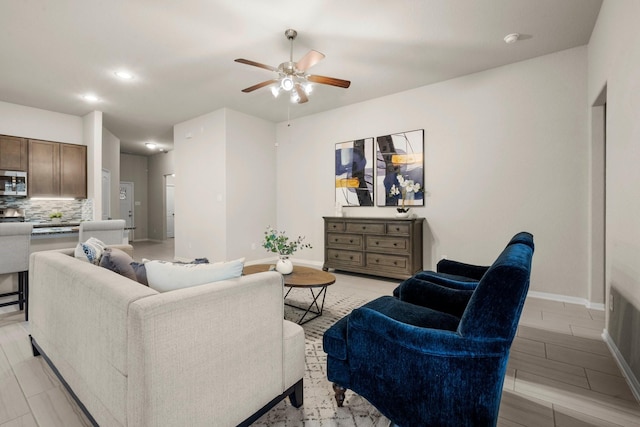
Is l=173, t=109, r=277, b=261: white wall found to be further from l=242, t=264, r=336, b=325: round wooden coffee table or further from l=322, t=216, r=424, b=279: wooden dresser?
l=242, t=264, r=336, b=325: round wooden coffee table

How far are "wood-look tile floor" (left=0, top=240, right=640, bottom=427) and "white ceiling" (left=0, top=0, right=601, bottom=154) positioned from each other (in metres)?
2.99

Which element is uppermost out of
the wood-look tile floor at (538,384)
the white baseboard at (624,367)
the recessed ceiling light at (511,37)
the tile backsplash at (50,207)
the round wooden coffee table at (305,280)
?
the recessed ceiling light at (511,37)

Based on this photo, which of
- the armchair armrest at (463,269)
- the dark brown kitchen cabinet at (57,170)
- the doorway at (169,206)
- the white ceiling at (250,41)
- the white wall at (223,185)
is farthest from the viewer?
the doorway at (169,206)

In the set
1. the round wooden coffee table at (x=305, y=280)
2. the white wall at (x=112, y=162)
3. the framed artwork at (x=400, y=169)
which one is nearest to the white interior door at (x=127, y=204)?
the white wall at (x=112, y=162)

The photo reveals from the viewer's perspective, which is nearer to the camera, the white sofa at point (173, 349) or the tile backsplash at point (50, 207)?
the white sofa at point (173, 349)

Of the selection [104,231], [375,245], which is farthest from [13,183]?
[375,245]

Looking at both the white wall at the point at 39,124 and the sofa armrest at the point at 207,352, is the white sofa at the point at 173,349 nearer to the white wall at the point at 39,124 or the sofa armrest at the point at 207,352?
the sofa armrest at the point at 207,352

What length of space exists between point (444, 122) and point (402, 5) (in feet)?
6.65

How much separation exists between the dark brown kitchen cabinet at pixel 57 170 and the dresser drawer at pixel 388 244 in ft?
18.6

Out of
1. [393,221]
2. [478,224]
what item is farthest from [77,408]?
[478,224]

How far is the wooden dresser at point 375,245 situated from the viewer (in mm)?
4324

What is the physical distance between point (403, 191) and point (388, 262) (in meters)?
1.14

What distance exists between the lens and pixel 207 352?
1.23 m

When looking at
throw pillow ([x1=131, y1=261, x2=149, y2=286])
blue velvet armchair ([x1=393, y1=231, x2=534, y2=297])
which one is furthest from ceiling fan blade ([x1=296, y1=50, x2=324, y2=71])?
throw pillow ([x1=131, y1=261, x2=149, y2=286])
